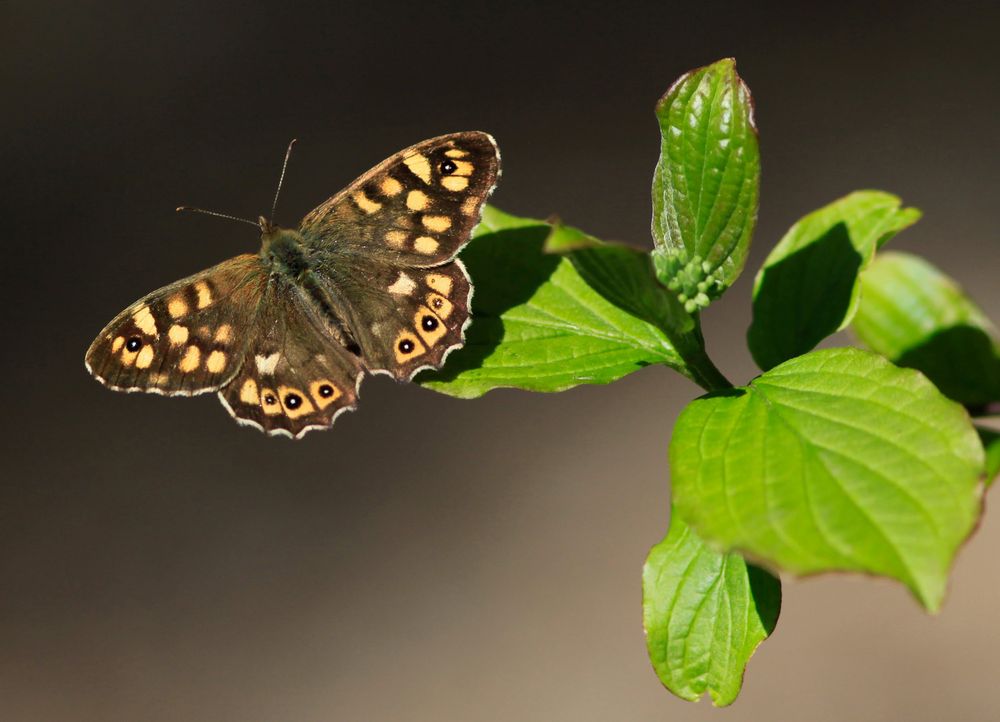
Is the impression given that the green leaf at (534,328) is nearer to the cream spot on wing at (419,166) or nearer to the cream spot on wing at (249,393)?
the cream spot on wing at (419,166)

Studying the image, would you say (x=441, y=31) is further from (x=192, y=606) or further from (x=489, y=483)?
(x=192, y=606)

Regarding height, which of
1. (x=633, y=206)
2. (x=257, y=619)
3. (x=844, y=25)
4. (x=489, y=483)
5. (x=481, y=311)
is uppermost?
(x=844, y=25)

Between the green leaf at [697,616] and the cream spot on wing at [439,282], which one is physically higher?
the cream spot on wing at [439,282]

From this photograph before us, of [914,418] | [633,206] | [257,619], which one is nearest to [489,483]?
[257,619]

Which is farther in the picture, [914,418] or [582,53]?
[582,53]

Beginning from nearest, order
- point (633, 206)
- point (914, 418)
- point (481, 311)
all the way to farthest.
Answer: point (914, 418) < point (481, 311) < point (633, 206)

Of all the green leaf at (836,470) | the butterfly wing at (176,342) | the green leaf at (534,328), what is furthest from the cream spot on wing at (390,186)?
the green leaf at (836,470)

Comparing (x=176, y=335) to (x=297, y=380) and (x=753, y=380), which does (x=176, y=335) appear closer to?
(x=297, y=380)
